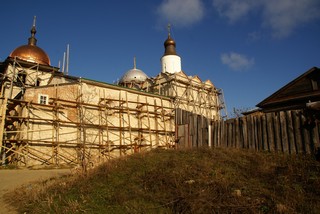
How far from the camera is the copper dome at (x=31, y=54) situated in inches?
1174

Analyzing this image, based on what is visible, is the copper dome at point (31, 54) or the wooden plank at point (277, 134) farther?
the copper dome at point (31, 54)

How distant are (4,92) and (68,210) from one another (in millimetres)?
24385

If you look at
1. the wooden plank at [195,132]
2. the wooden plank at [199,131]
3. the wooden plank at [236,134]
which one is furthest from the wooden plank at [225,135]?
the wooden plank at [195,132]

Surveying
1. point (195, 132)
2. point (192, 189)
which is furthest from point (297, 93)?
point (192, 189)

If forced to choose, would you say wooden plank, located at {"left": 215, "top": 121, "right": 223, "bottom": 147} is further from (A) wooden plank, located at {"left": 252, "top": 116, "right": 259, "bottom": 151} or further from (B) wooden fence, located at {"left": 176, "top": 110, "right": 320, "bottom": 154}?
(A) wooden plank, located at {"left": 252, "top": 116, "right": 259, "bottom": 151}

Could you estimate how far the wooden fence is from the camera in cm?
955

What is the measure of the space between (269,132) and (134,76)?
1229 inches

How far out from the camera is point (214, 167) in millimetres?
8250

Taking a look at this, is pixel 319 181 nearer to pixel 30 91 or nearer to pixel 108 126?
pixel 108 126

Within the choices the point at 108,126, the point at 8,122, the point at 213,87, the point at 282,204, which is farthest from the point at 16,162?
the point at 213,87

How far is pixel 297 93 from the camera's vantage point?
1491 centimetres

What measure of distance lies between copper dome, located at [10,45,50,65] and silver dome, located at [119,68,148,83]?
12.3 metres

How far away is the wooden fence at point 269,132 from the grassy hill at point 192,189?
119cm

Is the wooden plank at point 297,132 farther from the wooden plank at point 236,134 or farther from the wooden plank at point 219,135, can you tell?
the wooden plank at point 219,135
